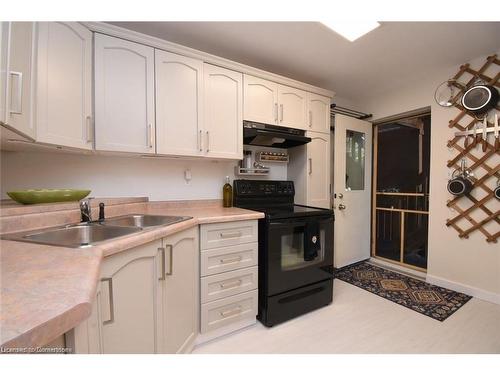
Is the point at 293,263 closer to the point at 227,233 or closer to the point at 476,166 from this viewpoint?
the point at 227,233

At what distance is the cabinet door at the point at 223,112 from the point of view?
1.68 m

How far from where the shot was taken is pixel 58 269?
0.58 meters

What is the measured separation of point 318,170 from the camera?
227cm

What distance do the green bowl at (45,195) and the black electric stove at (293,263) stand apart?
4.02 feet

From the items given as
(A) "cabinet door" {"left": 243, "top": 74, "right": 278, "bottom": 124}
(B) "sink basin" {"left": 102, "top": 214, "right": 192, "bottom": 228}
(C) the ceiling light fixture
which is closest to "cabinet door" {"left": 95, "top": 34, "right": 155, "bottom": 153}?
(B) "sink basin" {"left": 102, "top": 214, "right": 192, "bottom": 228}

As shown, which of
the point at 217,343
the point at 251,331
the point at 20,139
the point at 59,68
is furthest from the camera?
the point at 251,331

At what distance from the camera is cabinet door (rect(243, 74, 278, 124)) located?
1.84m

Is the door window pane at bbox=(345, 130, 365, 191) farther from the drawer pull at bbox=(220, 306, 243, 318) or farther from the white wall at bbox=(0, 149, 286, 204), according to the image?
the drawer pull at bbox=(220, 306, 243, 318)

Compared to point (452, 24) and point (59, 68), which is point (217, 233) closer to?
point (59, 68)

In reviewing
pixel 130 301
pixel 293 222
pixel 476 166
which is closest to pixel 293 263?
pixel 293 222
